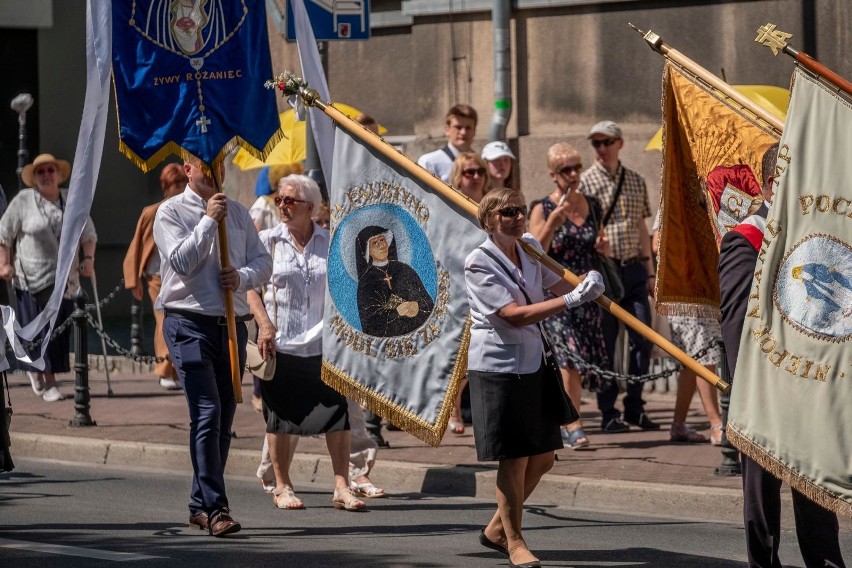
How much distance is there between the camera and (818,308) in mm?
6121

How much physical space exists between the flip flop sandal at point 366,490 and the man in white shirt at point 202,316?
136cm

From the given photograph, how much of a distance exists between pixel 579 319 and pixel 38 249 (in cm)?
516

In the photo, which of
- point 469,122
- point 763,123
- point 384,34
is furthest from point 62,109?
point 763,123

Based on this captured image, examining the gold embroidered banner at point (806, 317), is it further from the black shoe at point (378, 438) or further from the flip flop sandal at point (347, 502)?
the black shoe at point (378, 438)

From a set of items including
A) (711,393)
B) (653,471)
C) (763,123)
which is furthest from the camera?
(711,393)

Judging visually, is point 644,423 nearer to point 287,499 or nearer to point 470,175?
point 470,175

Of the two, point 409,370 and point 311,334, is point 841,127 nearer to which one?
point 409,370

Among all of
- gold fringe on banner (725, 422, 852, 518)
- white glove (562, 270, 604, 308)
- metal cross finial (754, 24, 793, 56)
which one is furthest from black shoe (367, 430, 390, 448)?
metal cross finial (754, 24, 793, 56)

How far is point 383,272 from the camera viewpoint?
8383mm

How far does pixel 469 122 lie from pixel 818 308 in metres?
5.80

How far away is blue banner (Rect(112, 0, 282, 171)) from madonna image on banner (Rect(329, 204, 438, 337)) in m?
0.81

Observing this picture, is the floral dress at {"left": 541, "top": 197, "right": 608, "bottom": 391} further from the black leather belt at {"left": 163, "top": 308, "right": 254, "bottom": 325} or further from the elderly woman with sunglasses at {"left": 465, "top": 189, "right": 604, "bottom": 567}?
the elderly woman with sunglasses at {"left": 465, "top": 189, "right": 604, "bottom": 567}

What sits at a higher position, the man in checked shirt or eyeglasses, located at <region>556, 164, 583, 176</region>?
eyeglasses, located at <region>556, 164, 583, 176</region>

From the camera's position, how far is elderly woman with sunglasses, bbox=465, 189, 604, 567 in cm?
737
